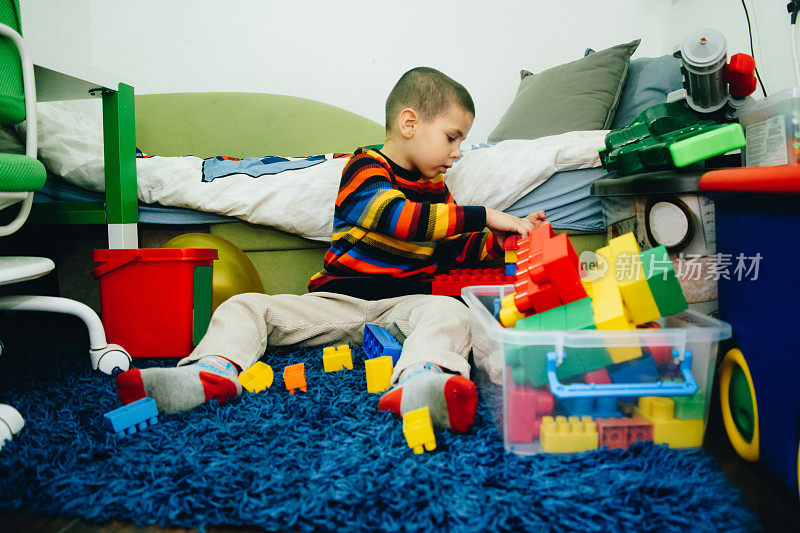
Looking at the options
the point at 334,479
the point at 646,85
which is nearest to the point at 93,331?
the point at 334,479

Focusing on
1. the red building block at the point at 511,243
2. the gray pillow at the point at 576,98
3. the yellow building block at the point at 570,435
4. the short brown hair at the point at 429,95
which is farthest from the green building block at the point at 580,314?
Answer: the gray pillow at the point at 576,98

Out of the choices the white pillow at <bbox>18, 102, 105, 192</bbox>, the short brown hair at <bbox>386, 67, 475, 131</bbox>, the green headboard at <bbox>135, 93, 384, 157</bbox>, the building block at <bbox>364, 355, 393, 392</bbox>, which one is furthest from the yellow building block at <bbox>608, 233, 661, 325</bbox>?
the green headboard at <bbox>135, 93, 384, 157</bbox>

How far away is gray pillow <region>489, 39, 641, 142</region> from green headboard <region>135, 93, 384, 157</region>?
0.61 m

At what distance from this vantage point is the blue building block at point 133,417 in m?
0.63

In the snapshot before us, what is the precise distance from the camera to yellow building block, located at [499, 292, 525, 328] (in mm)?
645

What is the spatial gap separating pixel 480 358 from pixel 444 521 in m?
0.32

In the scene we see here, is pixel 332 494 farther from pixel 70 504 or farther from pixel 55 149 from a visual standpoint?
pixel 55 149

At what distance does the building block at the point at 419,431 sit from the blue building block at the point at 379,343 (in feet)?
0.70

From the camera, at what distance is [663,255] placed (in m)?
0.57

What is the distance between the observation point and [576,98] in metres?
1.45

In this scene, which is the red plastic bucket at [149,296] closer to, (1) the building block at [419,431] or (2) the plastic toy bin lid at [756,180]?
(1) the building block at [419,431]

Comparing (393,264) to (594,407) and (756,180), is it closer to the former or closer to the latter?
(594,407)

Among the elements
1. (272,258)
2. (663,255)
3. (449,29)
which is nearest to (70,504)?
(663,255)

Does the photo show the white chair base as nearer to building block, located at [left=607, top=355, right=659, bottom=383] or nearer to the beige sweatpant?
the beige sweatpant
